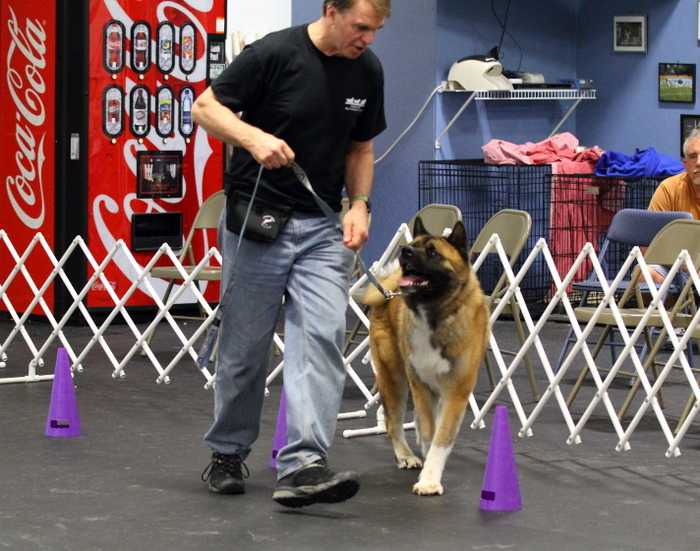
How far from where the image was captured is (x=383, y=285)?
4262mm

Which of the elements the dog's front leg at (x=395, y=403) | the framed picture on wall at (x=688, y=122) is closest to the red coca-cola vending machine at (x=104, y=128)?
the framed picture on wall at (x=688, y=122)

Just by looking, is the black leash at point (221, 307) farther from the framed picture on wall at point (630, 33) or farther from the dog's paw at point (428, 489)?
the framed picture on wall at point (630, 33)

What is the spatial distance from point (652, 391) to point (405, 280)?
3.98 ft

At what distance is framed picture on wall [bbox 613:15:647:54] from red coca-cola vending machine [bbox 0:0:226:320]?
327cm

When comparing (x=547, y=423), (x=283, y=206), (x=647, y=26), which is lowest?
(x=547, y=423)

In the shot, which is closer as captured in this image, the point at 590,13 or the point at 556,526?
the point at 556,526

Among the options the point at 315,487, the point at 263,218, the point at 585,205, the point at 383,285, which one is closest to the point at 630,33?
the point at 585,205

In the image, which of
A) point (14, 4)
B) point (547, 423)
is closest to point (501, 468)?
point (547, 423)

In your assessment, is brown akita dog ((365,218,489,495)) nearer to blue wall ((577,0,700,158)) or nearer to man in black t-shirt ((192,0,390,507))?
man in black t-shirt ((192,0,390,507))

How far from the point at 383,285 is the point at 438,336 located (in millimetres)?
438

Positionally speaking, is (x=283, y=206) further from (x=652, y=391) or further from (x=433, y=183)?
(x=433, y=183)

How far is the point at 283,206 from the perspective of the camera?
3406 millimetres

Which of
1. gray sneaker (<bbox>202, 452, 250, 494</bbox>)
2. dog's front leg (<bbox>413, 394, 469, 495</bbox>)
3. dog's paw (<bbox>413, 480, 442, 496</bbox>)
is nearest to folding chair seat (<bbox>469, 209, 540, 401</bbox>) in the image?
dog's front leg (<bbox>413, 394, 469, 495</bbox>)

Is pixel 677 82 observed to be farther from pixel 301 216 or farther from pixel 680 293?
pixel 301 216
